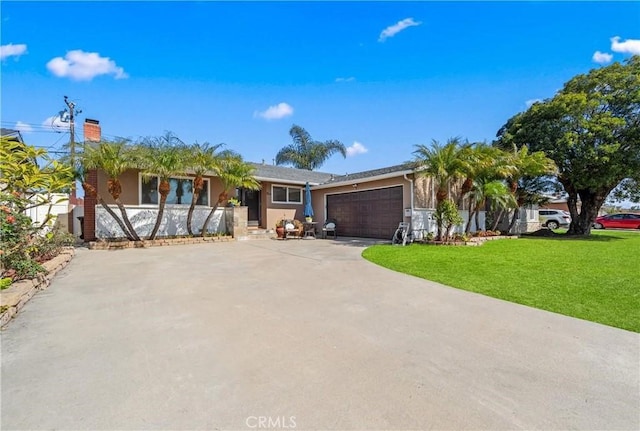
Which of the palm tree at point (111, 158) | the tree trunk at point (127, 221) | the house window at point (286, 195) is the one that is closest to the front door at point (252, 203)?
the house window at point (286, 195)

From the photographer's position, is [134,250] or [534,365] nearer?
[534,365]

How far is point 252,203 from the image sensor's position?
1777 cm

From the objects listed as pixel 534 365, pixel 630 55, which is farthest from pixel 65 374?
pixel 630 55

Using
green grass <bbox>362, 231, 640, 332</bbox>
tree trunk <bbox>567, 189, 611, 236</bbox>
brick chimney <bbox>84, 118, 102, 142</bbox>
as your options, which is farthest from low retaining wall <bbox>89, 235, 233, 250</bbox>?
tree trunk <bbox>567, 189, 611, 236</bbox>

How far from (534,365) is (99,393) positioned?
3893 mm

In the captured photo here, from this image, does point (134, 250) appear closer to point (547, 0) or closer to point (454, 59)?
point (454, 59)

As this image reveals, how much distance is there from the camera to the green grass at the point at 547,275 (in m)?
5.01

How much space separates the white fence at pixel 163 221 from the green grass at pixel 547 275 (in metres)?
8.17

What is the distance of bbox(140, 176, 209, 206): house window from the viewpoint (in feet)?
46.2

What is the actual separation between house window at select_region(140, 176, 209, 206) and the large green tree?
16.3m

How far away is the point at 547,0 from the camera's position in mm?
9305

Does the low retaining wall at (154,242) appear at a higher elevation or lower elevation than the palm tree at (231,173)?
lower

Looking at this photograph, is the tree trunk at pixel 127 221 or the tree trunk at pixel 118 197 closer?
the tree trunk at pixel 118 197

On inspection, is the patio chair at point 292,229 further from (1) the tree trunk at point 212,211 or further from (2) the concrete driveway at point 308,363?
(2) the concrete driveway at point 308,363
